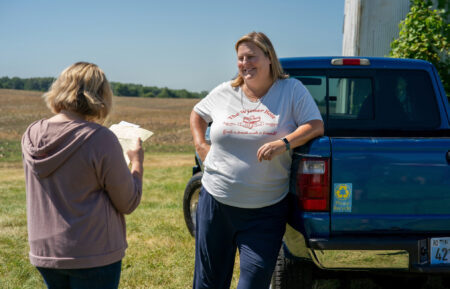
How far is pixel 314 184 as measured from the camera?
2.75 m

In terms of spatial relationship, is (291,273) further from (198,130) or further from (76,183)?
(76,183)

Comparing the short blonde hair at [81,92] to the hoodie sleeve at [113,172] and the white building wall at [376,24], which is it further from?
the white building wall at [376,24]

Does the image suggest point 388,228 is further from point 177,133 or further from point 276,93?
point 177,133

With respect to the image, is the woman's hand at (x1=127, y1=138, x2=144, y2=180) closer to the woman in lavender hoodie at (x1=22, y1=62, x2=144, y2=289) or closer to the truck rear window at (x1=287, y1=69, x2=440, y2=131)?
the woman in lavender hoodie at (x1=22, y1=62, x2=144, y2=289)

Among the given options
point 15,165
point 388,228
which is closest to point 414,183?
point 388,228

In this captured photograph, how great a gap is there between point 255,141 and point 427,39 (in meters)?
6.56

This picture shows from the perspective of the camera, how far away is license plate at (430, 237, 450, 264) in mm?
2799

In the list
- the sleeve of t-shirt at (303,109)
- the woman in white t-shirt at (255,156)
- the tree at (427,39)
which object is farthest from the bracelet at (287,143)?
the tree at (427,39)

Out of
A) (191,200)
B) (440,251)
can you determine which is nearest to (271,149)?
(440,251)

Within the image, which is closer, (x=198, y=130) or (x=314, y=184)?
(x=314, y=184)

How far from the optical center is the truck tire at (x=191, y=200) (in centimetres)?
535

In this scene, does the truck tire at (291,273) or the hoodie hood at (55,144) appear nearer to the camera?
the hoodie hood at (55,144)

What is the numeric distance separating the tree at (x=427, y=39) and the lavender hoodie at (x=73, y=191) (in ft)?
23.6

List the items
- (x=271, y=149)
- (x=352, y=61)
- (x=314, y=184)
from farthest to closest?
(x=352, y=61) < (x=314, y=184) < (x=271, y=149)
